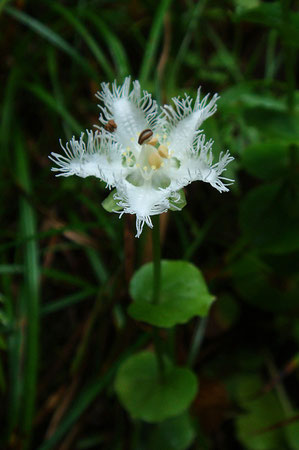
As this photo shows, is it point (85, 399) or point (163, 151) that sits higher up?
point (163, 151)

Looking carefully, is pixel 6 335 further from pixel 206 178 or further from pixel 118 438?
pixel 206 178

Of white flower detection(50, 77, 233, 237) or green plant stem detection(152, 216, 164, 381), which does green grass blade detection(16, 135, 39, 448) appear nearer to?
green plant stem detection(152, 216, 164, 381)

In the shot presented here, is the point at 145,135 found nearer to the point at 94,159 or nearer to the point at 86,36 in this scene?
the point at 94,159

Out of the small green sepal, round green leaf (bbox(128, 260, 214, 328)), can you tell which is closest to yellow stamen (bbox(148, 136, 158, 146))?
the small green sepal

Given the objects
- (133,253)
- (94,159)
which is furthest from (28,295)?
(94,159)

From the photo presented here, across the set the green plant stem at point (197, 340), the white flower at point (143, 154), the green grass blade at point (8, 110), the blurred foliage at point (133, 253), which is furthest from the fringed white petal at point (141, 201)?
the green grass blade at point (8, 110)

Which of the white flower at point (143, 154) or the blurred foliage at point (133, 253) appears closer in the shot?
the white flower at point (143, 154)

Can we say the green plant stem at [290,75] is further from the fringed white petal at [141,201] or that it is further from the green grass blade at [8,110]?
the green grass blade at [8,110]

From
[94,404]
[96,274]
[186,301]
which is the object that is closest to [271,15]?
[186,301]
